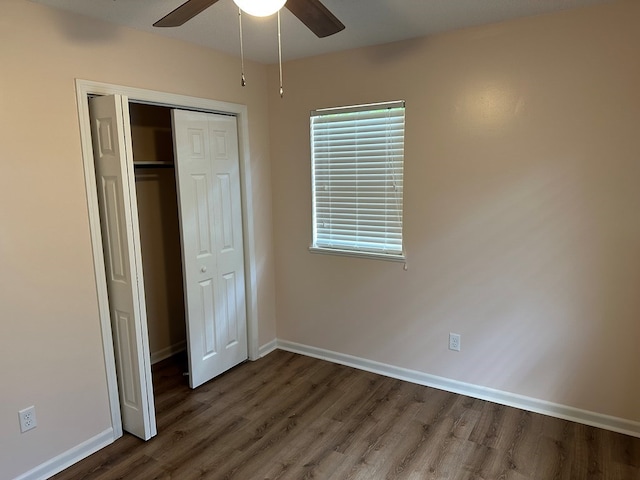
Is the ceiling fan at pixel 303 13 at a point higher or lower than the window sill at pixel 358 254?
higher

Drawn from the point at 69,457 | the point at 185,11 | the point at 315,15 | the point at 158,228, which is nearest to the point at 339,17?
the point at 315,15

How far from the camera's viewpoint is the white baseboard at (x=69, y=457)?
2.20 metres

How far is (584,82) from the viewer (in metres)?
2.37

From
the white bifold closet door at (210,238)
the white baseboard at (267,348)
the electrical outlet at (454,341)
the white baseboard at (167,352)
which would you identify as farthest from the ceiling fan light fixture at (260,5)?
the white baseboard at (167,352)

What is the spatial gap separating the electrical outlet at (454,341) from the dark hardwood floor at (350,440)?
34 cm

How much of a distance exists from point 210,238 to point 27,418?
4.95 feet

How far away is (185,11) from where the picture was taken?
1.73m

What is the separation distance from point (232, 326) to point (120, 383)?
3.25ft

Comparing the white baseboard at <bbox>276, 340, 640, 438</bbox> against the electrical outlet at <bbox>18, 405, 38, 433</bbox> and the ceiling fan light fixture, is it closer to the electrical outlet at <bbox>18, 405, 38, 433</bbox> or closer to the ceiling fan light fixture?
the electrical outlet at <bbox>18, 405, 38, 433</bbox>

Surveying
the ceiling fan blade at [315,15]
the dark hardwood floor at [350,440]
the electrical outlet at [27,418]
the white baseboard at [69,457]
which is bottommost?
the dark hardwood floor at [350,440]

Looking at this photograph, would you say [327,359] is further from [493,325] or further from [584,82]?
[584,82]

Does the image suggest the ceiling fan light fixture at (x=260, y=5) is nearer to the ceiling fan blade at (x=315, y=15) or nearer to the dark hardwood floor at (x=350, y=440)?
the ceiling fan blade at (x=315, y=15)

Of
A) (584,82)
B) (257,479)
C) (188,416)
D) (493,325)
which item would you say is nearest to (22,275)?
(188,416)

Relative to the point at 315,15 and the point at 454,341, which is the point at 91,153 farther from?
the point at 454,341
